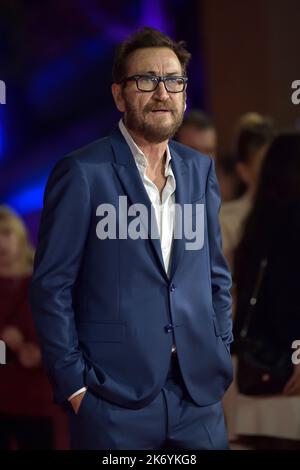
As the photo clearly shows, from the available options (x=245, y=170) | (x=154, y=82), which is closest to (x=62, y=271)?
(x=154, y=82)

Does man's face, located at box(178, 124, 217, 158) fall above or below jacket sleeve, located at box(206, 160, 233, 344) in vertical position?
above

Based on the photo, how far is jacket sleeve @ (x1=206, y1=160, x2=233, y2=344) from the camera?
274 cm

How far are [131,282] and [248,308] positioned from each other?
95cm

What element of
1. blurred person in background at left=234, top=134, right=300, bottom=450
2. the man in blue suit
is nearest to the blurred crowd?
blurred person in background at left=234, top=134, right=300, bottom=450

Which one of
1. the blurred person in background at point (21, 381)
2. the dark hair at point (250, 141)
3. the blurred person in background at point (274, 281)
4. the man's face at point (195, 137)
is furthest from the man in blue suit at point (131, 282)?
the man's face at point (195, 137)

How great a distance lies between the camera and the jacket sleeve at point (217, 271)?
8.99 feet

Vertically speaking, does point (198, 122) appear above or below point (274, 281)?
above

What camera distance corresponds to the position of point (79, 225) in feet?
8.39

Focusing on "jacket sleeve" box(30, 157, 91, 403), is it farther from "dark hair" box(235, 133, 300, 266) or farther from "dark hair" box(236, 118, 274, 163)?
"dark hair" box(236, 118, 274, 163)

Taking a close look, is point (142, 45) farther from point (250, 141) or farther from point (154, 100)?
point (250, 141)

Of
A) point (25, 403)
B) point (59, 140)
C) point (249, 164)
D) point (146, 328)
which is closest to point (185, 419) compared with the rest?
point (146, 328)

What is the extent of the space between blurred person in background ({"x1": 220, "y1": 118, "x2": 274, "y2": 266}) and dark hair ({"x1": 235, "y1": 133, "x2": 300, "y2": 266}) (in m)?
0.29

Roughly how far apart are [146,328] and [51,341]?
26cm

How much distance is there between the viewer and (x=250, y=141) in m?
4.37
